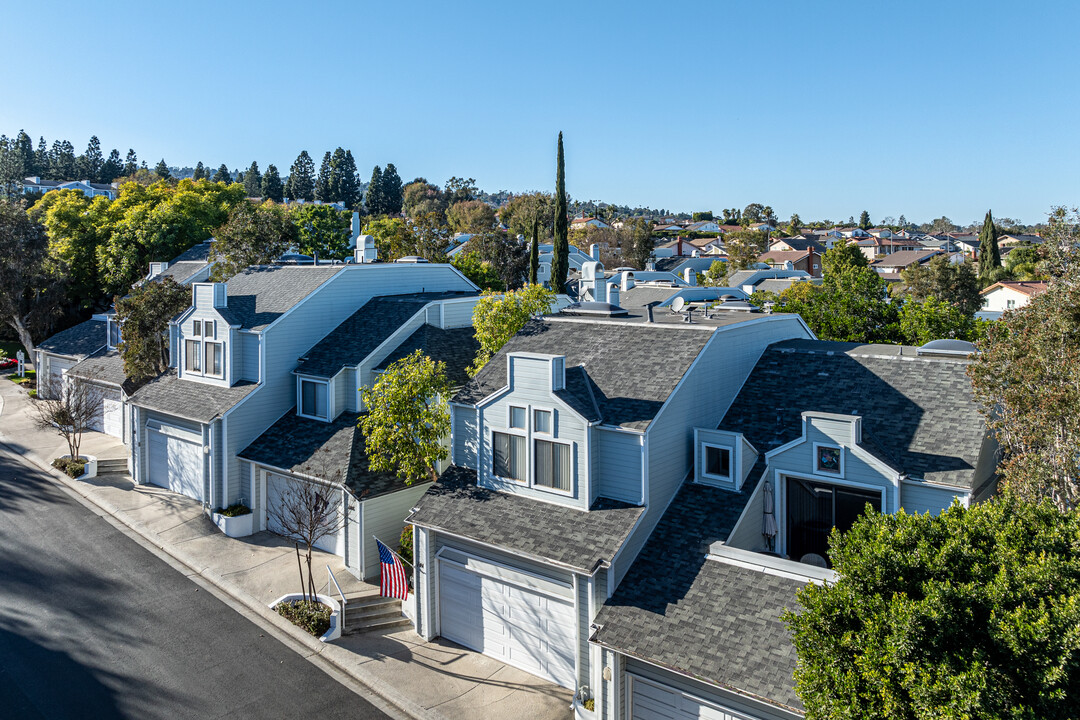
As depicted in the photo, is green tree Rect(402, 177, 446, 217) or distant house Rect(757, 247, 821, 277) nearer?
distant house Rect(757, 247, 821, 277)

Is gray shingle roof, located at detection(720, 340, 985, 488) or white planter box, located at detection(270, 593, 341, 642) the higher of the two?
gray shingle roof, located at detection(720, 340, 985, 488)

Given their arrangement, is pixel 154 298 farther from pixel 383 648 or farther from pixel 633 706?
pixel 633 706

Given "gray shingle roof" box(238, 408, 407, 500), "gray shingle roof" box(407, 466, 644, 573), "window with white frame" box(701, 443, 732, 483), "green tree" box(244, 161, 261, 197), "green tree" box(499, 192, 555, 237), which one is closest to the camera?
"gray shingle roof" box(407, 466, 644, 573)

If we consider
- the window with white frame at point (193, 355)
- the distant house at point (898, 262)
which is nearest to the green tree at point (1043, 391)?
the window with white frame at point (193, 355)

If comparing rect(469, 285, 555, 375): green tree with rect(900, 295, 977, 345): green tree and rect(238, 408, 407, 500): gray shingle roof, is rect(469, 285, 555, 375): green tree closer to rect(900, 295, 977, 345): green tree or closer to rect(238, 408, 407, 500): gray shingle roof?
rect(238, 408, 407, 500): gray shingle roof

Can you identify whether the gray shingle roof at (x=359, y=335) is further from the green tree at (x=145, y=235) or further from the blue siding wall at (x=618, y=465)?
the green tree at (x=145, y=235)

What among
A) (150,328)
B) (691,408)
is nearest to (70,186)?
(150,328)

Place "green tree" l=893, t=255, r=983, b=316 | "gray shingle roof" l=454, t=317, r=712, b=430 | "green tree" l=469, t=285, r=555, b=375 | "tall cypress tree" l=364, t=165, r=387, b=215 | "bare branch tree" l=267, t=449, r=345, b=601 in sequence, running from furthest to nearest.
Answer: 1. "tall cypress tree" l=364, t=165, r=387, b=215
2. "green tree" l=893, t=255, r=983, b=316
3. "green tree" l=469, t=285, r=555, b=375
4. "bare branch tree" l=267, t=449, r=345, b=601
5. "gray shingle roof" l=454, t=317, r=712, b=430

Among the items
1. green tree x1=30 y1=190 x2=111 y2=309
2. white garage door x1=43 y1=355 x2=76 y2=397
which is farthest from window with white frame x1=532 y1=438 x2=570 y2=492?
green tree x1=30 y1=190 x2=111 y2=309
